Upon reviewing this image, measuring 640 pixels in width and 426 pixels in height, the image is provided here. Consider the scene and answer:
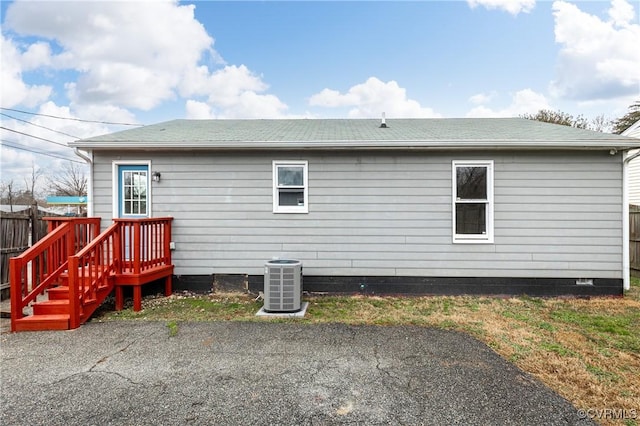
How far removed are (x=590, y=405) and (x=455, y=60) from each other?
12.1 m

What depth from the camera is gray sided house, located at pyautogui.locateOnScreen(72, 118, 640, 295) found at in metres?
5.76

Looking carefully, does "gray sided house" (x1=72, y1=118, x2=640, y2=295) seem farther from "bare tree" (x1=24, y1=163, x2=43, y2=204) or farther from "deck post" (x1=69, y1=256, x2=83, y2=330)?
"bare tree" (x1=24, y1=163, x2=43, y2=204)

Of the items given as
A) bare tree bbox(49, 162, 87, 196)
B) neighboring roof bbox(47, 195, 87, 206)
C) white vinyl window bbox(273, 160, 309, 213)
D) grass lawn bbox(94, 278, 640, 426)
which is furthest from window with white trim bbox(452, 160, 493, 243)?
bare tree bbox(49, 162, 87, 196)

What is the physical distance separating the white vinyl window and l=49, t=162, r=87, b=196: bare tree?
1291 inches

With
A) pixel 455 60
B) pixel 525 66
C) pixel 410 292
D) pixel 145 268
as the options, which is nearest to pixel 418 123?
pixel 410 292

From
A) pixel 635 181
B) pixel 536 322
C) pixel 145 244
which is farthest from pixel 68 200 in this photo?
pixel 635 181

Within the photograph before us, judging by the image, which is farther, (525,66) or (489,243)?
(525,66)

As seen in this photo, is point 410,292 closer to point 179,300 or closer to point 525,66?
point 179,300

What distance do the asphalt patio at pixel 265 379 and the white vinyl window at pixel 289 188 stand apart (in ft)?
7.89

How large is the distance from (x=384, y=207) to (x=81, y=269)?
494cm

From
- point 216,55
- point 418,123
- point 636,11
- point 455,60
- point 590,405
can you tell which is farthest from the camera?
point 216,55

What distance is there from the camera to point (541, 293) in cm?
583

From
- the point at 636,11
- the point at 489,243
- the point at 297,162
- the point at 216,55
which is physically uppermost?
the point at 216,55

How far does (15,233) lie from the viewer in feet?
19.5
